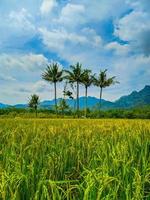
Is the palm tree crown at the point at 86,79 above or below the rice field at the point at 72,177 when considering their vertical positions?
above

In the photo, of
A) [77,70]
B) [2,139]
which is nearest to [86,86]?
[77,70]

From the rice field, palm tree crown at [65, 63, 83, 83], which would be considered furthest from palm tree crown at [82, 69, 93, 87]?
the rice field

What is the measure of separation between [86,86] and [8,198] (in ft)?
227

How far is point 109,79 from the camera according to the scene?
7419cm

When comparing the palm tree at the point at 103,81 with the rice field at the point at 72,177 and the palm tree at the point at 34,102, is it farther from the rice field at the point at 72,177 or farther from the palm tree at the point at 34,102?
the rice field at the point at 72,177

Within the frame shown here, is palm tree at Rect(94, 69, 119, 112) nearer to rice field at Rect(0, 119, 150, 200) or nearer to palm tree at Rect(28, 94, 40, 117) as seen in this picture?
palm tree at Rect(28, 94, 40, 117)

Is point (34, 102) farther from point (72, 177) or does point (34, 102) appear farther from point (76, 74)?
point (72, 177)

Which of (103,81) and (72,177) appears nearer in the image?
(72,177)

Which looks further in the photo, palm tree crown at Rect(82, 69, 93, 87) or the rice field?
palm tree crown at Rect(82, 69, 93, 87)

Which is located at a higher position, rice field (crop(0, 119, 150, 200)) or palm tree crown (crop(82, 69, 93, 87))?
palm tree crown (crop(82, 69, 93, 87))

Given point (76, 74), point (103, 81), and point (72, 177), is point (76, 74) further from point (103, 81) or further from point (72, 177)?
point (72, 177)

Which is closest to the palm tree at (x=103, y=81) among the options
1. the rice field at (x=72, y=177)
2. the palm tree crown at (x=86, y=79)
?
the palm tree crown at (x=86, y=79)

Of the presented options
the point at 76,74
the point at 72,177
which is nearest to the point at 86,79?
the point at 76,74

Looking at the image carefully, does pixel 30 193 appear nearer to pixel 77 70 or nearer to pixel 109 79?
pixel 77 70
